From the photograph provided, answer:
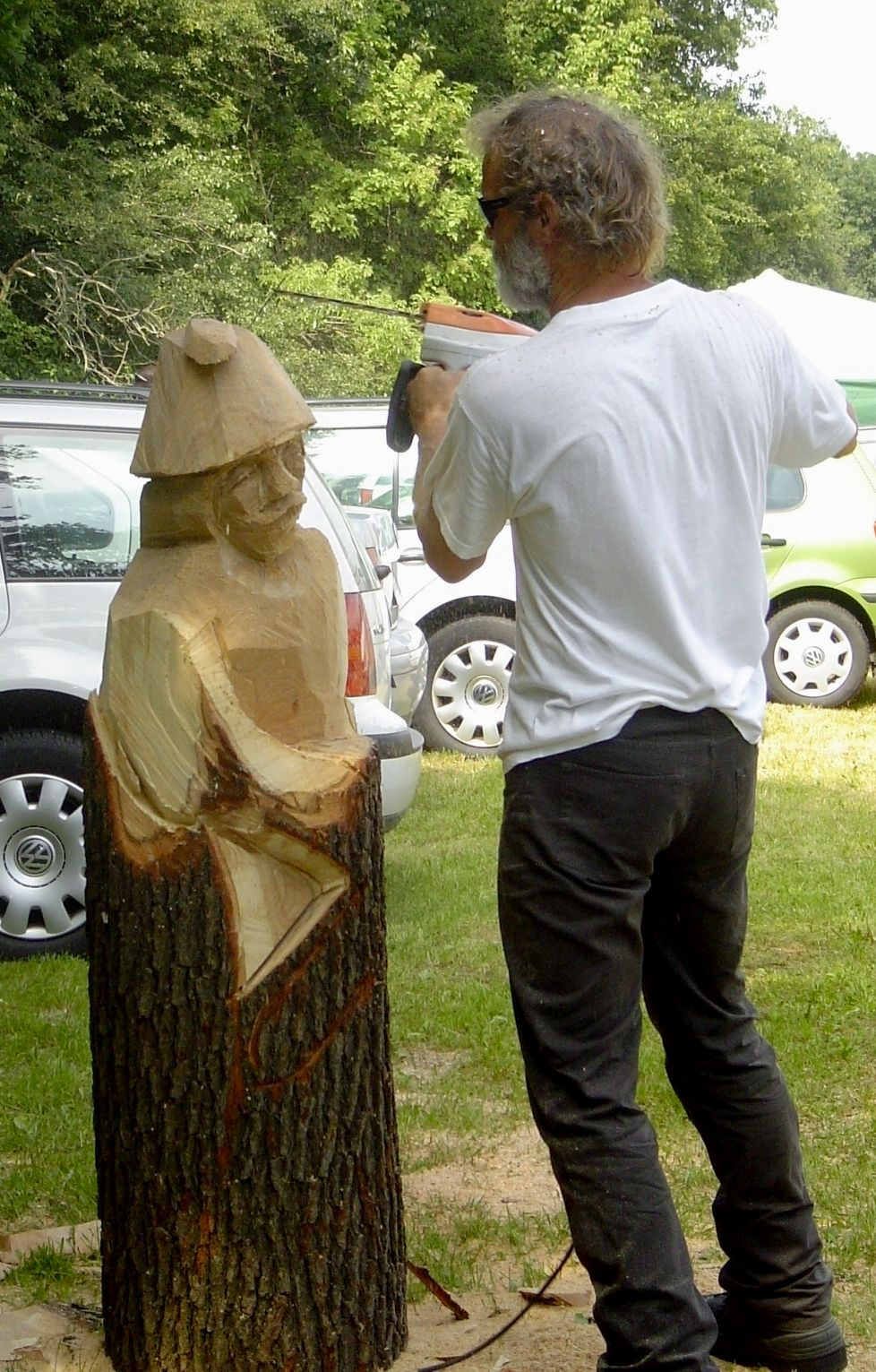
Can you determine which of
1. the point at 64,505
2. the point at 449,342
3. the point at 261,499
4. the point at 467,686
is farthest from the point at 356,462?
the point at 449,342

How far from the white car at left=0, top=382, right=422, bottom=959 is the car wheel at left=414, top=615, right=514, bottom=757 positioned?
3394 mm

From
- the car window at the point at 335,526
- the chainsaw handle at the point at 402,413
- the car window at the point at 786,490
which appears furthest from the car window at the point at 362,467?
the chainsaw handle at the point at 402,413

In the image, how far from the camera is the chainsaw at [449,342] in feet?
8.03

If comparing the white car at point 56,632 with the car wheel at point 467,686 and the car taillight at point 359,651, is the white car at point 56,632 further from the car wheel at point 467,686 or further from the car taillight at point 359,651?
the car wheel at point 467,686

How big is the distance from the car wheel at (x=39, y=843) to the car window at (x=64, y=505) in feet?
1.83

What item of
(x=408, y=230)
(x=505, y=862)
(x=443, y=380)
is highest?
(x=408, y=230)

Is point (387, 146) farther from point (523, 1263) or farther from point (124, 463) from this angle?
point (523, 1263)

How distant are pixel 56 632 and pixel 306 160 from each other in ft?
54.6

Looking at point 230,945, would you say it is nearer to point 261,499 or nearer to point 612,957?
point 612,957

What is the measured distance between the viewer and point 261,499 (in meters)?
2.60

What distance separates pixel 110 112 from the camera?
1662 cm

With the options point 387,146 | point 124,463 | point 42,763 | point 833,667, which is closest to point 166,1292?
point 42,763

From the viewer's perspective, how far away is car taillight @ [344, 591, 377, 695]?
499 centimetres

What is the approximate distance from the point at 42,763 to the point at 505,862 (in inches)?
117
